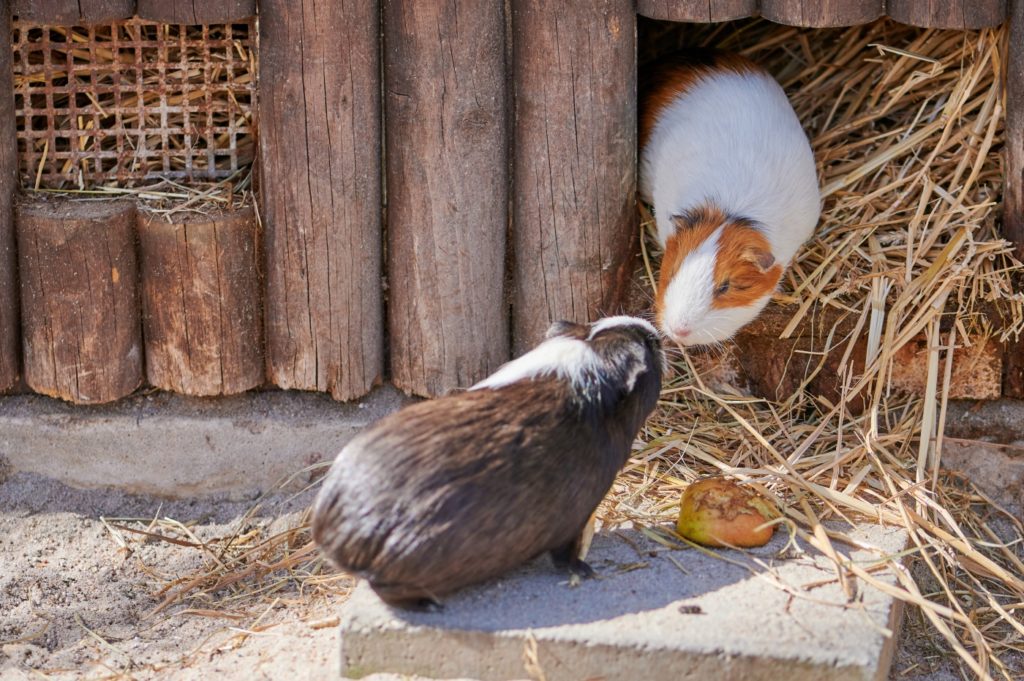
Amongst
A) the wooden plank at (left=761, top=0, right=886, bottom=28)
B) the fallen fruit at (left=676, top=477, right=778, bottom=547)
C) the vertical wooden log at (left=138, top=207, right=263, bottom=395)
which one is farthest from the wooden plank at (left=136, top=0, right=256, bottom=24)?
the fallen fruit at (left=676, top=477, right=778, bottom=547)

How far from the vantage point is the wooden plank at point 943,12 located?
3.58 meters

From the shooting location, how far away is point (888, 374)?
394cm

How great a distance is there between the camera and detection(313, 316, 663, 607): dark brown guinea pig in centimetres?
275

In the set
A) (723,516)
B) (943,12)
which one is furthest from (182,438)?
(943,12)

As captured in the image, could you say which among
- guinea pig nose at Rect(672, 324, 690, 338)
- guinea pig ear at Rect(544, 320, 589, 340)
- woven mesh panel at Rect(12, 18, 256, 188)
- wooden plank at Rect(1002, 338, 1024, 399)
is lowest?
wooden plank at Rect(1002, 338, 1024, 399)

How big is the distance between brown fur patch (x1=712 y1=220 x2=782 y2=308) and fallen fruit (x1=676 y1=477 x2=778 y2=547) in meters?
0.63

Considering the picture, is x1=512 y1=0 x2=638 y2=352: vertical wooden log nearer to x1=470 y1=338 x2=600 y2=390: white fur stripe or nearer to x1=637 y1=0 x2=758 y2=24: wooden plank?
x1=637 y1=0 x2=758 y2=24: wooden plank

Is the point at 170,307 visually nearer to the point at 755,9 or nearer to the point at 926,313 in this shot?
the point at 755,9

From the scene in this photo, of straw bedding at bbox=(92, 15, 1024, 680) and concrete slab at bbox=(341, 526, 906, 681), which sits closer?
concrete slab at bbox=(341, 526, 906, 681)

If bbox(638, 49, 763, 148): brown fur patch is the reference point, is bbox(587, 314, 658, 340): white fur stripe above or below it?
below

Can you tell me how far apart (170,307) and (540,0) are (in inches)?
57.6

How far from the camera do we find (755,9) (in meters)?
3.63

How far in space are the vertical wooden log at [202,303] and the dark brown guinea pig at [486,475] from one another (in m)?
1.07

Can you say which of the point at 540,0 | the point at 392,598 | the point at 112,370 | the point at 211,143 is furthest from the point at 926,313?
the point at 112,370
